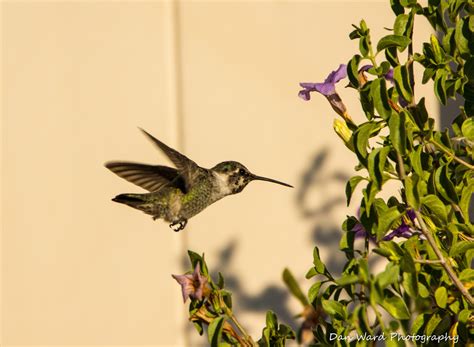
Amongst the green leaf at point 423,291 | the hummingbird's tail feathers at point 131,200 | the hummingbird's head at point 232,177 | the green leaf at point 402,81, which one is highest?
the green leaf at point 402,81

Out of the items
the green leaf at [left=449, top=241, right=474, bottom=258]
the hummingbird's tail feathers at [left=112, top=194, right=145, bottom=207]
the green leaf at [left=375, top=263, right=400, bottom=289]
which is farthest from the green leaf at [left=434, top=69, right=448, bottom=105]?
the hummingbird's tail feathers at [left=112, top=194, right=145, bottom=207]

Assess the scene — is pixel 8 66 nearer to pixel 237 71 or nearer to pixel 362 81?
pixel 237 71

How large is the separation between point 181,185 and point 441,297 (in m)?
0.73

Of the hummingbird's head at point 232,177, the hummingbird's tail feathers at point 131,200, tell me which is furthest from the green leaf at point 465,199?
the hummingbird's tail feathers at point 131,200

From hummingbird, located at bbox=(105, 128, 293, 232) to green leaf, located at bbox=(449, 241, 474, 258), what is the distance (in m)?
0.56

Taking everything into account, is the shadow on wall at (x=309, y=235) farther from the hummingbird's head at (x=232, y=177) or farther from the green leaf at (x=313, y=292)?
the green leaf at (x=313, y=292)

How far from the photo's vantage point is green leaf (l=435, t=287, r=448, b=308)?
1.50 meters

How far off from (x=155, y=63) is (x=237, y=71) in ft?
0.89

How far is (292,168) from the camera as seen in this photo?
2875 millimetres

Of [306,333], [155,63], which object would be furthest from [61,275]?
[306,333]

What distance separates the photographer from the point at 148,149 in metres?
2.86

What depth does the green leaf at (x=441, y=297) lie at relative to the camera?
4.91ft

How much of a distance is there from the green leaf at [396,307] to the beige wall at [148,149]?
1.57 meters

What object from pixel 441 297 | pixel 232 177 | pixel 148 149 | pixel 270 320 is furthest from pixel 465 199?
pixel 148 149
